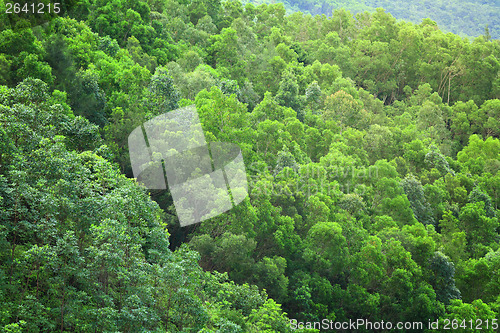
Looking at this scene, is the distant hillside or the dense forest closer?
the dense forest

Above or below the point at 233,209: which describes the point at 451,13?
above

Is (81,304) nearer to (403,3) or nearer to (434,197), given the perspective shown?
(434,197)

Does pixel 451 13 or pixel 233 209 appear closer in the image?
pixel 233 209

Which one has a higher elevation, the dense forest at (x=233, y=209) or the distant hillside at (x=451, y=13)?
the distant hillside at (x=451, y=13)

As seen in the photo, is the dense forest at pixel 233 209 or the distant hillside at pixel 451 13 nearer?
the dense forest at pixel 233 209

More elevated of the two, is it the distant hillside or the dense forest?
the distant hillside

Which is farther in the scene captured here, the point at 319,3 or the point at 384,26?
the point at 319,3

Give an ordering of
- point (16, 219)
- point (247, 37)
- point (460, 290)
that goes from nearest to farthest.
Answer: point (16, 219), point (460, 290), point (247, 37)

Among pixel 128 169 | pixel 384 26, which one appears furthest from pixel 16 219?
pixel 384 26
